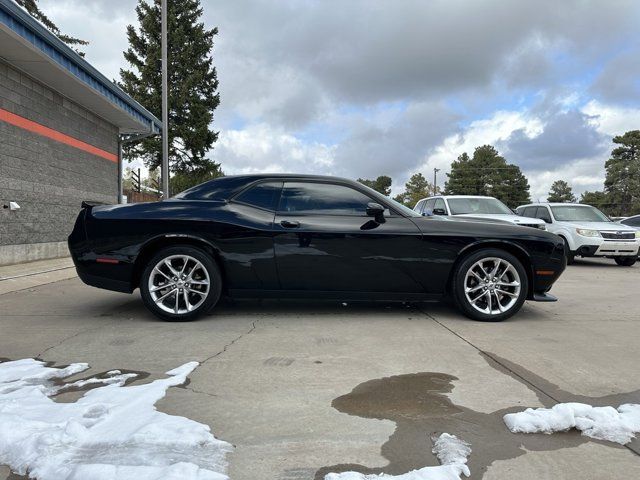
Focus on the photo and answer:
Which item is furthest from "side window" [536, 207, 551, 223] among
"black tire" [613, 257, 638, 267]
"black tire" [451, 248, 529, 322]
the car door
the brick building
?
the brick building

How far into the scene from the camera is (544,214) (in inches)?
484

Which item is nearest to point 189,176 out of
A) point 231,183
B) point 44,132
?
point 44,132

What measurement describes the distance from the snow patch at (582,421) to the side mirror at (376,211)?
99.1 inches

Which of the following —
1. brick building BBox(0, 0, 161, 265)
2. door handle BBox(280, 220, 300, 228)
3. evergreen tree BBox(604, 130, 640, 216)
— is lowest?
door handle BBox(280, 220, 300, 228)

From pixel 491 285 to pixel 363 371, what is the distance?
221 centimetres

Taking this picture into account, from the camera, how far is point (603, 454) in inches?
85.9

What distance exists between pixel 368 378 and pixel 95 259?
10.3ft

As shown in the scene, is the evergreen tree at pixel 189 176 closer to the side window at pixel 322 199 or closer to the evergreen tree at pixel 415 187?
the side window at pixel 322 199

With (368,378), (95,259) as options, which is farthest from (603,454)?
(95,259)

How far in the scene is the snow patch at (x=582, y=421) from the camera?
2.38 m

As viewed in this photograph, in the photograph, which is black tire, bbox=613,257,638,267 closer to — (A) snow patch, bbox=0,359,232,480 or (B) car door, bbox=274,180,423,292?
(B) car door, bbox=274,180,423,292

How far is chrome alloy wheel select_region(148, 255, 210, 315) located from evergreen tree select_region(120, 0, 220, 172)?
84.9 ft

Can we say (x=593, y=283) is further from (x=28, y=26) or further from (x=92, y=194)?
(x=92, y=194)

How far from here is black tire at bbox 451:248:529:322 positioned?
4.80 m
